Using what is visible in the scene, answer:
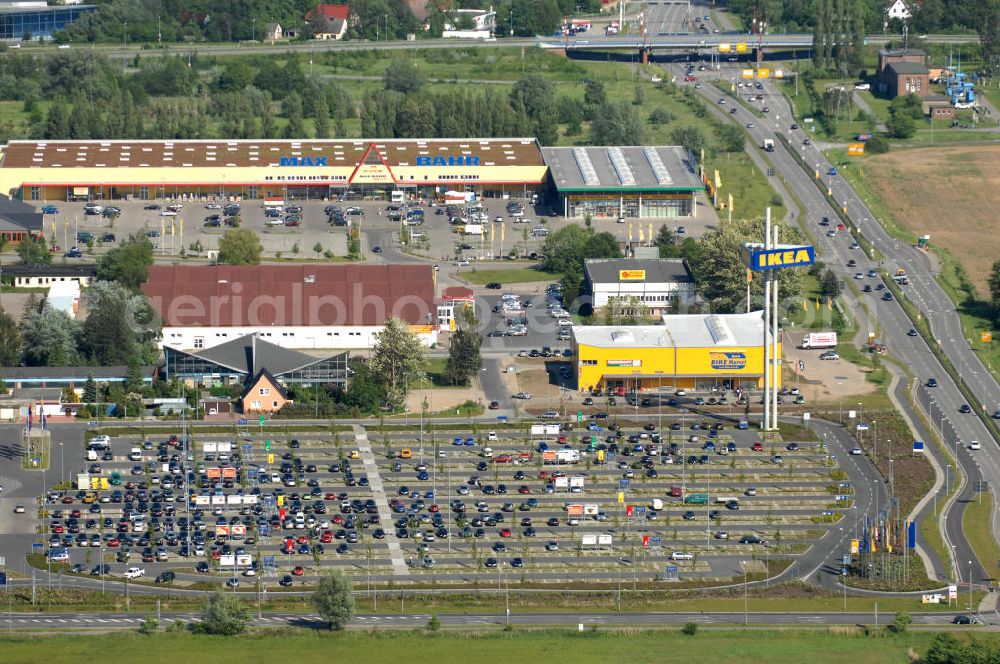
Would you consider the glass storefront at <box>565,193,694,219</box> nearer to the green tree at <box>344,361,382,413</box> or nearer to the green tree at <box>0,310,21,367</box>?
the green tree at <box>344,361,382,413</box>

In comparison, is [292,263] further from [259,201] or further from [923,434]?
[923,434]

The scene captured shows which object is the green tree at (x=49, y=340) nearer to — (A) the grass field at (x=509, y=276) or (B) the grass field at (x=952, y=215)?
(A) the grass field at (x=509, y=276)

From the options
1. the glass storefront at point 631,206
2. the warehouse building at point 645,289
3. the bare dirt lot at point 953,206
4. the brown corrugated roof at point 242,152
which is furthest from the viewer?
the brown corrugated roof at point 242,152

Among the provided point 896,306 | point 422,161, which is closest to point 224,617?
point 896,306

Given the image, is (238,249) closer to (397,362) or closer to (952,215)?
(397,362)

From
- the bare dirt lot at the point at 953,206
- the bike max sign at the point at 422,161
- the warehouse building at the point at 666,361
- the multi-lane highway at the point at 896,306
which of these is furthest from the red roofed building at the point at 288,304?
the bare dirt lot at the point at 953,206

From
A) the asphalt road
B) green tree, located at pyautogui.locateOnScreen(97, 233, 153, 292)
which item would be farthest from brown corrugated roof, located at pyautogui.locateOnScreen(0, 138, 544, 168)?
the asphalt road

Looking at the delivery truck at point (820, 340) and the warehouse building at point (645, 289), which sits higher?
the warehouse building at point (645, 289)
